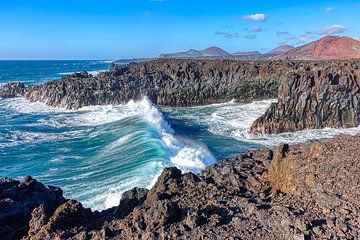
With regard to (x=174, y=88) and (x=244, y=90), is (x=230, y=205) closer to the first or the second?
(x=244, y=90)

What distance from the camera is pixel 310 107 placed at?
30.8 m

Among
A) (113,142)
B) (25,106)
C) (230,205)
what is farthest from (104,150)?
(25,106)

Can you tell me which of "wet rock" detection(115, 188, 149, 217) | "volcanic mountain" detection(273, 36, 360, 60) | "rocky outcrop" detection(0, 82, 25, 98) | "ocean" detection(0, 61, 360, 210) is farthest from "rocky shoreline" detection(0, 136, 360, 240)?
"volcanic mountain" detection(273, 36, 360, 60)

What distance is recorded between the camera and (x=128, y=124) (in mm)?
31172

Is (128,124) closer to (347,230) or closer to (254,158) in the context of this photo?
(254,158)

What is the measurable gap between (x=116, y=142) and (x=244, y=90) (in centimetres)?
2419

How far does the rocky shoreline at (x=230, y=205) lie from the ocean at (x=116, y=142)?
538cm

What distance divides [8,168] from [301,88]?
21515 mm

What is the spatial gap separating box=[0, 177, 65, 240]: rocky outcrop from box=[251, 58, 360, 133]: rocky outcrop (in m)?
20.7

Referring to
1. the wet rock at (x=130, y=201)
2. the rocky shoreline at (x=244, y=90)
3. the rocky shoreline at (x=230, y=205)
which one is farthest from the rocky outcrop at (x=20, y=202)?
the rocky shoreline at (x=244, y=90)

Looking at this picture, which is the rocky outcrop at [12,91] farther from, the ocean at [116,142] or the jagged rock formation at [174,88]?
the ocean at [116,142]

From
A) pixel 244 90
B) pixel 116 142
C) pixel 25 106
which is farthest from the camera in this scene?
pixel 25 106

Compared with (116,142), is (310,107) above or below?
above

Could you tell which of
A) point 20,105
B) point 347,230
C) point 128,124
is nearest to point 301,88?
point 128,124
